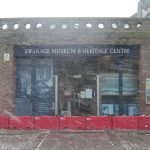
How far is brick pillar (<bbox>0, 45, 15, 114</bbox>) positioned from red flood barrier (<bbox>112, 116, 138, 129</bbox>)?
5707mm

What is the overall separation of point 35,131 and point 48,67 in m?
5.37

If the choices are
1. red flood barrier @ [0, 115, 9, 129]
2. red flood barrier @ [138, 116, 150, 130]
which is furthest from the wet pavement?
red flood barrier @ [138, 116, 150, 130]

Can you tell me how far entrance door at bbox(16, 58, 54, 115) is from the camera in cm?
2708

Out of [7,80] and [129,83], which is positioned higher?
[7,80]

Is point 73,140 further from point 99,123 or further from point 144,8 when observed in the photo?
point 144,8

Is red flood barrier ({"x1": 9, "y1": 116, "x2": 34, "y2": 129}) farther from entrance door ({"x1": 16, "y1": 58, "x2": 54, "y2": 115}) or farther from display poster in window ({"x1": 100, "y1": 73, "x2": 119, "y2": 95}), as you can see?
display poster in window ({"x1": 100, "y1": 73, "x2": 119, "y2": 95})

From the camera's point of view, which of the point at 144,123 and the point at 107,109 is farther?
the point at 107,109

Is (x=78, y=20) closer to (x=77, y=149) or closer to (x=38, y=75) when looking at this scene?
(x=38, y=75)

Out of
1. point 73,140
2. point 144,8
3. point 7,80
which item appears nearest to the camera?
point 73,140

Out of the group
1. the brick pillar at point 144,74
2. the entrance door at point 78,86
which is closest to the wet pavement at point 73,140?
the brick pillar at point 144,74

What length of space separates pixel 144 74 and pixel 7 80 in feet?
22.3

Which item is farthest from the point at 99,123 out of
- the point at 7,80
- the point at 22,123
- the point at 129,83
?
the point at 7,80

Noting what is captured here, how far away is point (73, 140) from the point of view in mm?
19297

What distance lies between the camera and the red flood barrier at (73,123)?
23.5 metres
